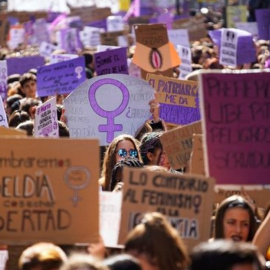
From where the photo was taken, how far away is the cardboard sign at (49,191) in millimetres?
6762

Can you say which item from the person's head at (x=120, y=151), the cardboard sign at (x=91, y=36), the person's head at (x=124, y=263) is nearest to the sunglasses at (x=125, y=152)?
the person's head at (x=120, y=151)

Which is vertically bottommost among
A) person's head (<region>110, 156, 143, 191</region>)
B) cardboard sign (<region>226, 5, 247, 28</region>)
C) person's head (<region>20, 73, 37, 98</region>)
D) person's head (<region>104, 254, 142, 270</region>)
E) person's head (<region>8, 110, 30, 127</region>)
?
cardboard sign (<region>226, 5, 247, 28</region>)

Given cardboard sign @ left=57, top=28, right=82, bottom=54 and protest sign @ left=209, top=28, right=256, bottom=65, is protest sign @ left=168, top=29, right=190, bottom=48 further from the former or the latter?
cardboard sign @ left=57, top=28, right=82, bottom=54

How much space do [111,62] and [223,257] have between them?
31.9ft

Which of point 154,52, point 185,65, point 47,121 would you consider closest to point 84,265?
point 47,121

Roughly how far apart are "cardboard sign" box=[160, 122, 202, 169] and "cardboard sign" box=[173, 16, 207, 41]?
17.9 metres

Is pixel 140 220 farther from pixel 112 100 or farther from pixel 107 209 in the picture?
pixel 112 100

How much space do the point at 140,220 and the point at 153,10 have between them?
36.2 metres

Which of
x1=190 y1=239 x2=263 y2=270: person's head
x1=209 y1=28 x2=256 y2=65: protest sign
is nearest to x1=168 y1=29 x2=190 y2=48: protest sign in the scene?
x1=209 y1=28 x2=256 y2=65: protest sign

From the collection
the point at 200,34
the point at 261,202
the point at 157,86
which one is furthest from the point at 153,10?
the point at 261,202

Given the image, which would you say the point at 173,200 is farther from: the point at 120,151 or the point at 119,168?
the point at 120,151

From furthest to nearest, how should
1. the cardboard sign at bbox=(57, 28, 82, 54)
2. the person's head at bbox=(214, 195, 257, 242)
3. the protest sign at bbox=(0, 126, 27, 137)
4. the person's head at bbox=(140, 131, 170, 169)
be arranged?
the cardboard sign at bbox=(57, 28, 82, 54) → the person's head at bbox=(140, 131, 170, 169) → the protest sign at bbox=(0, 126, 27, 137) → the person's head at bbox=(214, 195, 257, 242)

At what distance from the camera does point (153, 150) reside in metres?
10.1

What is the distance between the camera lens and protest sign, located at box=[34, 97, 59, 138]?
10.4 meters
